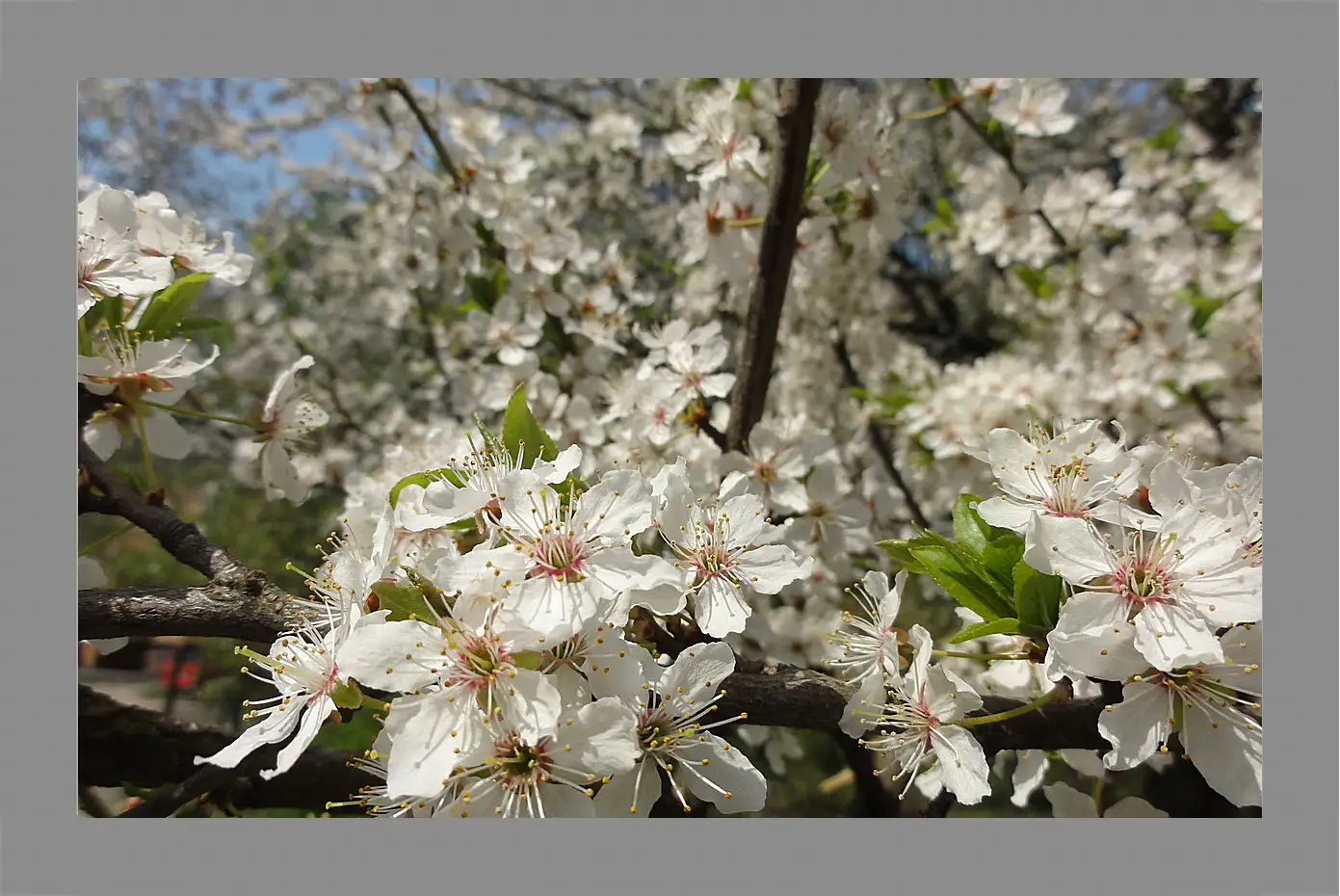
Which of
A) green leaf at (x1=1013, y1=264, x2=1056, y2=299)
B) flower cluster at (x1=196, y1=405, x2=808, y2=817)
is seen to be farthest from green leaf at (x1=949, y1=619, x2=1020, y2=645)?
green leaf at (x1=1013, y1=264, x2=1056, y2=299)

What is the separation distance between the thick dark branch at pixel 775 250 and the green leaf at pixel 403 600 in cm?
87

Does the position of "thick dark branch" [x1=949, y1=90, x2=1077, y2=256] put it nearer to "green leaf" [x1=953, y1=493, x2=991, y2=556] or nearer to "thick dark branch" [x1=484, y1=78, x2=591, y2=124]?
"green leaf" [x1=953, y1=493, x2=991, y2=556]

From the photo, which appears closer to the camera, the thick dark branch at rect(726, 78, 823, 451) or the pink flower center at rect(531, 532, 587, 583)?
the pink flower center at rect(531, 532, 587, 583)

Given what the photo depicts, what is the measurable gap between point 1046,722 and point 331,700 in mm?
757

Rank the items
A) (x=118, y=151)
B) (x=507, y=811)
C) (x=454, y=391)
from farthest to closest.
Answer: (x=454, y=391) → (x=118, y=151) → (x=507, y=811)

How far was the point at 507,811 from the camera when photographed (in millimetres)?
764

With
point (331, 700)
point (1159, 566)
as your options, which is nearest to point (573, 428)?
point (331, 700)

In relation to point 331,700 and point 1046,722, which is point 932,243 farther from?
point 331,700

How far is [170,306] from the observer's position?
1.23m

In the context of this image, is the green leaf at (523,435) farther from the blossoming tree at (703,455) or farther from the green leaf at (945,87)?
the green leaf at (945,87)

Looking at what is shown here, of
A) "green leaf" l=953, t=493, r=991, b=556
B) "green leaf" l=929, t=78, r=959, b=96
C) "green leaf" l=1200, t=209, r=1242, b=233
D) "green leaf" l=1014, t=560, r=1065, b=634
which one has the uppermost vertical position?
"green leaf" l=929, t=78, r=959, b=96

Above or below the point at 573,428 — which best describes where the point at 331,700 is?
below

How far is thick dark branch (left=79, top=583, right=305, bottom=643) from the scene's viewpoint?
91 centimetres

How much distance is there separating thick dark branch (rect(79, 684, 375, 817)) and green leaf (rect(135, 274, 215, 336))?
0.53m
